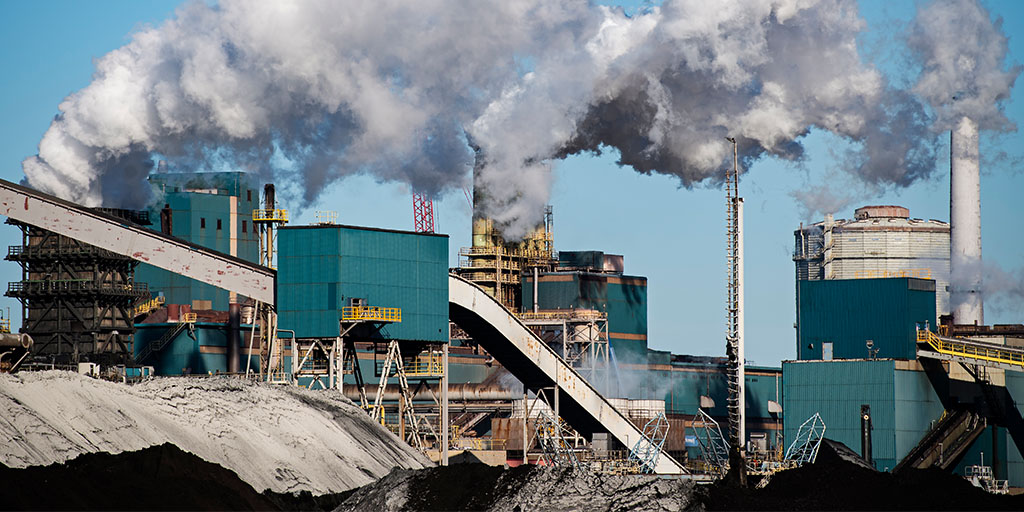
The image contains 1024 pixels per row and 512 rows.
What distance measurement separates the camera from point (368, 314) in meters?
58.8

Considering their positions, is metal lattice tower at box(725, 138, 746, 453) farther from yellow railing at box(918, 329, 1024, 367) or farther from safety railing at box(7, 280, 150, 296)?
safety railing at box(7, 280, 150, 296)

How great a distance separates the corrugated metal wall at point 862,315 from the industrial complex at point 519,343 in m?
0.11

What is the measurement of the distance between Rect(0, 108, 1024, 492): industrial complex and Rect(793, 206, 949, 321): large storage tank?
27456 mm

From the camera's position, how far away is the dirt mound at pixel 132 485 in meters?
30.9

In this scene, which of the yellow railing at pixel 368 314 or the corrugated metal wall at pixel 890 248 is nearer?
the yellow railing at pixel 368 314

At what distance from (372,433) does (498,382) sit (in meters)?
33.6

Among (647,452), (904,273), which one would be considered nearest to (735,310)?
(647,452)

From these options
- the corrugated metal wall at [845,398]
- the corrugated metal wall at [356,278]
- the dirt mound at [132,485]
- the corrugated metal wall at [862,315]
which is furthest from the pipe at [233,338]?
the dirt mound at [132,485]

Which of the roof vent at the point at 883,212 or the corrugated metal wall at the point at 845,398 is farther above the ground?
the roof vent at the point at 883,212

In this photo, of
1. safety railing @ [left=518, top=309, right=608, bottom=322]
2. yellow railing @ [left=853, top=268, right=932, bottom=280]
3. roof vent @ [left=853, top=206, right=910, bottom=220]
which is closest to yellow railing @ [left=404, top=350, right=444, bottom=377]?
safety railing @ [left=518, top=309, right=608, bottom=322]

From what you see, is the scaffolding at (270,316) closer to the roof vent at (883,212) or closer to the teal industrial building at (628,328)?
the teal industrial building at (628,328)

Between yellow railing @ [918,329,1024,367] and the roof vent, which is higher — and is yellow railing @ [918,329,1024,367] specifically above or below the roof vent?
below

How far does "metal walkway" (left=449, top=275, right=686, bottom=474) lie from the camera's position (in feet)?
209

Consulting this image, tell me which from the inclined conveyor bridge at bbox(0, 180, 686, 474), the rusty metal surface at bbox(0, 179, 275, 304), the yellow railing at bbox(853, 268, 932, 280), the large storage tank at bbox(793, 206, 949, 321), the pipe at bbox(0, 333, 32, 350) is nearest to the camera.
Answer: the pipe at bbox(0, 333, 32, 350)
